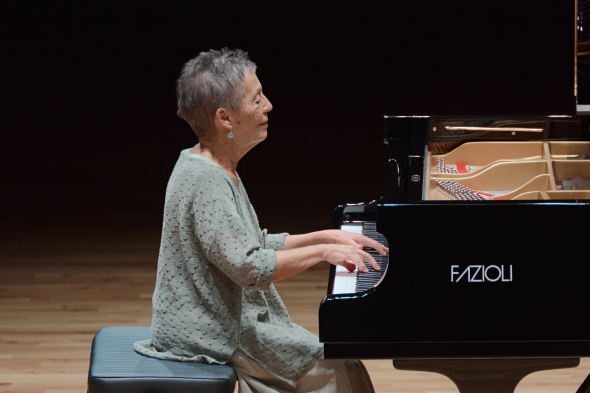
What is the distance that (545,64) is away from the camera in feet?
24.8

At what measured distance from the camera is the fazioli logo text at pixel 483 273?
1.48 meters

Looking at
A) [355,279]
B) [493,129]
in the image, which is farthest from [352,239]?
[493,129]

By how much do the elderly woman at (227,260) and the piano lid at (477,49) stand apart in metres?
5.80

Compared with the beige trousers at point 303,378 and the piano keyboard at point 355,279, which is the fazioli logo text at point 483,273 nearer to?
the piano keyboard at point 355,279

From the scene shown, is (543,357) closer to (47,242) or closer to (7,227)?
(47,242)

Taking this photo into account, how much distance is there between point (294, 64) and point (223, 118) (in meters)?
6.23

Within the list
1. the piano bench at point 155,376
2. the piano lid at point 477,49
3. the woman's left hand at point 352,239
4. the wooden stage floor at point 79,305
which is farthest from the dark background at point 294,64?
the piano bench at point 155,376

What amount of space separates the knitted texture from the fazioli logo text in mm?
387

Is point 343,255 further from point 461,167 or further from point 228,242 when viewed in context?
point 461,167

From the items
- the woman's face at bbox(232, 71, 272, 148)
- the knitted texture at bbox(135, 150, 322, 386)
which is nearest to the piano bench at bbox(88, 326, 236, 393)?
the knitted texture at bbox(135, 150, 322, 386)

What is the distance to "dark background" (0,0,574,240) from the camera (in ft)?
23.7

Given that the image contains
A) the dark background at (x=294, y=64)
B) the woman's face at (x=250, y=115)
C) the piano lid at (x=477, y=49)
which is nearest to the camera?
the woman's face at (x=250, y=115)

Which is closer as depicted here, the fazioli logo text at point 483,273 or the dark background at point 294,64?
the fazioli logo text at point 483,273

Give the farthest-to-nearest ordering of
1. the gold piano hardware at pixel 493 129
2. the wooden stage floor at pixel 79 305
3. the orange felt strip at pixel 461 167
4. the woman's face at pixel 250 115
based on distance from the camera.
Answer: the wooden stage floor at pixel 79 305 < the gold piano hardware at pixel 493 129 < the orange felt strip at pixel 461 167 < the woman's face at pixel 250 115
